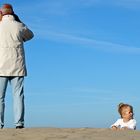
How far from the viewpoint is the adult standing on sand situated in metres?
11.1

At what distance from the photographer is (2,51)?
11297 mm

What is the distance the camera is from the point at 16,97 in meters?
11.1

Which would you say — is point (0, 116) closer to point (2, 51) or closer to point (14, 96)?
point (14, 96)

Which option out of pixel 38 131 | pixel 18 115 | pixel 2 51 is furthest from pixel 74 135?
pixel 2 51

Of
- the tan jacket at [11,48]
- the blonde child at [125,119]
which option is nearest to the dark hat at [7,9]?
the tan jacket at [11,48]

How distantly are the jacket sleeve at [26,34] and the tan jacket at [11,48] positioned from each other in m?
0.06

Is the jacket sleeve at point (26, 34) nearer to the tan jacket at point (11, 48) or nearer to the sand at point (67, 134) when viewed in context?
the tan jacket at point (11, 48)

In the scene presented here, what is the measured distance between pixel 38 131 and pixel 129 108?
7.82 feet

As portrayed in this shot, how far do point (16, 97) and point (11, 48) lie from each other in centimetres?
104

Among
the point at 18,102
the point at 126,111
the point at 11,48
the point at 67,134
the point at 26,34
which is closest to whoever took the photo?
the point at 67,134

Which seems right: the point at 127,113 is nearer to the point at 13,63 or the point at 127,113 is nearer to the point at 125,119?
the point at 125,119

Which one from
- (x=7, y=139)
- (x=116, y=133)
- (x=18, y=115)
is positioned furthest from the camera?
(x=18, y=115)

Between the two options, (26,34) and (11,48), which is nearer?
(11,48)

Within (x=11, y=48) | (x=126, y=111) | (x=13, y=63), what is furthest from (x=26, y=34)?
(x=126, y=111)
